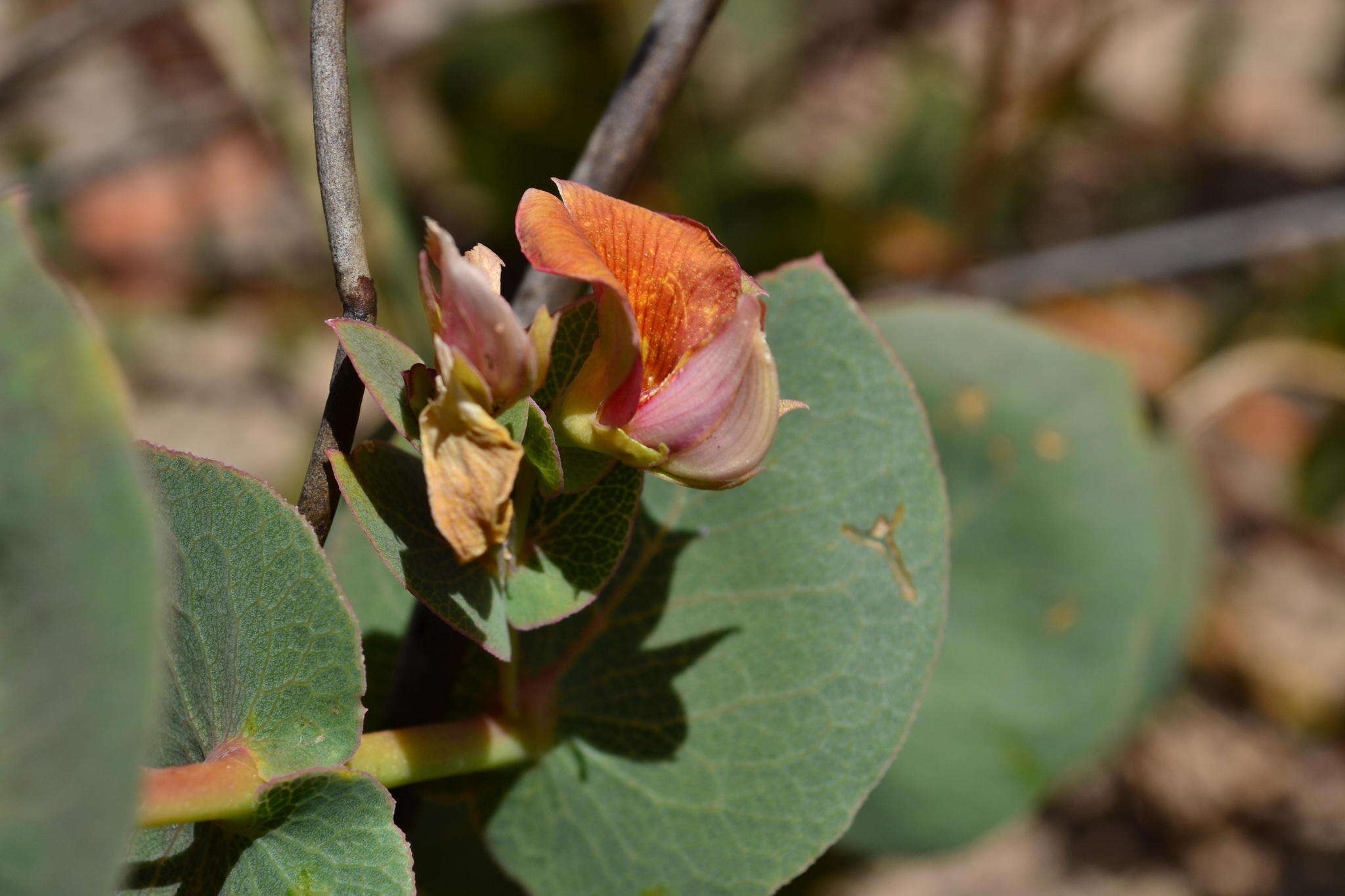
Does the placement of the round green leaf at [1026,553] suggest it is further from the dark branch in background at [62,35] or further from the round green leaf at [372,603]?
the dark branch in background at [62,35]

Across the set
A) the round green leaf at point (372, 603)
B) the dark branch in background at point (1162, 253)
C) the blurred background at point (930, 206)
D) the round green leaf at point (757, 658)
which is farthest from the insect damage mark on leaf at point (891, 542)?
the dark branch in background at point (1162, 253)

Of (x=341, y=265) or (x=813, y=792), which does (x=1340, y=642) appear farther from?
(x=341, y=265)

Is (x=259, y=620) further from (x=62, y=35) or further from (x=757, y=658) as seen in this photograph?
(x=62, y=35)

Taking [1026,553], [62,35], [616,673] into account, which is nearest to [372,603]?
[616,673]

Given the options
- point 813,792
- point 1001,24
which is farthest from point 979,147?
point 813,792

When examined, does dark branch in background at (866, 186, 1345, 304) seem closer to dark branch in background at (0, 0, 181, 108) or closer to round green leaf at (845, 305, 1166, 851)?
round green leaf at (845, 305, 1166, 851)

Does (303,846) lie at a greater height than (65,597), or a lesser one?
lesser
